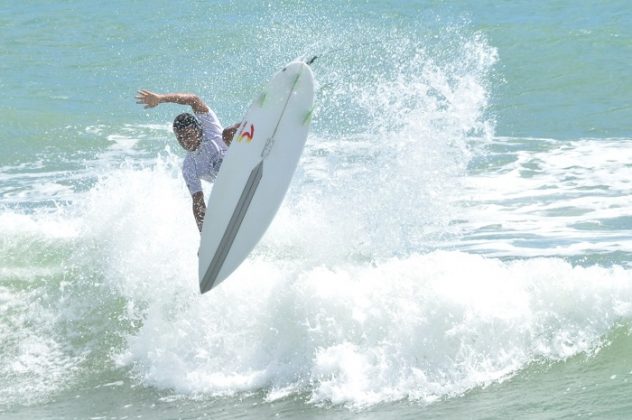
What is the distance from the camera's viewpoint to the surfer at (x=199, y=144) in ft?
27.2

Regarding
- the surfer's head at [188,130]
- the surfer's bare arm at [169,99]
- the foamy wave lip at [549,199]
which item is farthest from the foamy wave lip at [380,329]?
the foamy wave lip at [549,199]

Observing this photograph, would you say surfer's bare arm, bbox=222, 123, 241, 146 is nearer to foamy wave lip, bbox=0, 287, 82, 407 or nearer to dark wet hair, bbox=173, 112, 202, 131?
dark wet hair, bbox=173, 112, 202, 131

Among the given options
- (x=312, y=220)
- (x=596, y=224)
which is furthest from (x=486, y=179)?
(x=312, y=220)

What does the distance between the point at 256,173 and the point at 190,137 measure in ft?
2.00

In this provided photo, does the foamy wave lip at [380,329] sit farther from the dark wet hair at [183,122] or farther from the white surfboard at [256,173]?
the dark wet hair at [183,122]

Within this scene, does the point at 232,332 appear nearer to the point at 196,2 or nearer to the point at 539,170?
the point at 539,170

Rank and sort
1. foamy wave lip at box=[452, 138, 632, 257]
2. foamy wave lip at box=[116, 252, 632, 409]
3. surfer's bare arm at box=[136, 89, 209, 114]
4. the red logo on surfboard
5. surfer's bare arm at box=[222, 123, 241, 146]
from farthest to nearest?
foamy wave lip at box=[452, 138, 632, 257], surfer's bare arm at box=[222, 123, 241, 146], the red logo on surfboard, surfer's bare arm at box=[136, 89, 209, 114], foamy wave lip at box=[116, 252, 632, 409]

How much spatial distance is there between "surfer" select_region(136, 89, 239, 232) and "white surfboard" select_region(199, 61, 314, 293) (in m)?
0.17

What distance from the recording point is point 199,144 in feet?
27.7

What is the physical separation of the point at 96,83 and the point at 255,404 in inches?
514

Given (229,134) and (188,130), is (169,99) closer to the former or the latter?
(188,130)

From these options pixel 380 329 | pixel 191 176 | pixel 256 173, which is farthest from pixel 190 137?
pixel 380 329

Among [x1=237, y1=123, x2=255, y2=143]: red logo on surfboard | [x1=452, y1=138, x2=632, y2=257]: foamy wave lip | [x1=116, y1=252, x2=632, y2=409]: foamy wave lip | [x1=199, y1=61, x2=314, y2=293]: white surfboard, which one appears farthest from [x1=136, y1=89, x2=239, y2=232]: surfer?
[x1=452, y1=138, x2=632, y2=257]: foamy wave lip

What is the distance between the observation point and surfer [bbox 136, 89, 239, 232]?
8.28 meters
